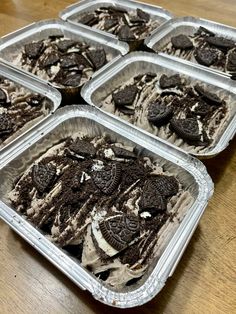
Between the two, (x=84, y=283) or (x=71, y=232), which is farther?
(x=71, y=232)

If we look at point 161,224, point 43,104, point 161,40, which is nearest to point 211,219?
point 161,224

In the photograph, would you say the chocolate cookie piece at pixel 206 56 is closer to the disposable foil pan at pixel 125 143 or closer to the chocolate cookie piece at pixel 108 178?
the disposable foil pan at pixel 125 143

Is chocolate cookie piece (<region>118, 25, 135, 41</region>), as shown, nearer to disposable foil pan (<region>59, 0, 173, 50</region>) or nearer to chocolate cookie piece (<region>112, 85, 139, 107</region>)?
disposable foil pan (<region>59, 0, 173, 50</region>)

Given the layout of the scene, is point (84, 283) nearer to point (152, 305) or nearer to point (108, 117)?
point (152, 305)

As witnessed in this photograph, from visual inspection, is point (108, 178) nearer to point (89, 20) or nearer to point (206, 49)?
point (206, 49)

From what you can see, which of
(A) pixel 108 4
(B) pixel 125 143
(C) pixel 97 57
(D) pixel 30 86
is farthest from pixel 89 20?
(B) pixel 125 143
